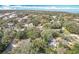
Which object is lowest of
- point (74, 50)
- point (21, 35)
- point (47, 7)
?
point (74, 50)

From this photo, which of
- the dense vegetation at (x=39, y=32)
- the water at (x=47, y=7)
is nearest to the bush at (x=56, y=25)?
the dense vegetation at (x=39, y=32)

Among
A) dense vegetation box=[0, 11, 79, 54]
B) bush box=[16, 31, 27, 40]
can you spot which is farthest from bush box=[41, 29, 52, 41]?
bush box=[16, 31, 27, 40]

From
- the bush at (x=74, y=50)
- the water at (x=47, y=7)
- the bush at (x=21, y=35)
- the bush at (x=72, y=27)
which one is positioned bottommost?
the bush at (x=74, y=50)

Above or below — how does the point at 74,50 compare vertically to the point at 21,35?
below

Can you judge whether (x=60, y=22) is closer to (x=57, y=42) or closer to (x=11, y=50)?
(x=57, y=42)

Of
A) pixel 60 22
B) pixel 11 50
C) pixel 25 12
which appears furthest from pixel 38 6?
pixel 11 50

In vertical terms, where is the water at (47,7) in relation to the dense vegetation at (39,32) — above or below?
above

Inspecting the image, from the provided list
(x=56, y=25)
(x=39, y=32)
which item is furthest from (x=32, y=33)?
(x=56, y=25)

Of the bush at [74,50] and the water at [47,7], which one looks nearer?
the bush at [74,50]

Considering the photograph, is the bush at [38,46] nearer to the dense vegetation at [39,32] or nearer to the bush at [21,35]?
the dense vegetation at [39,32]

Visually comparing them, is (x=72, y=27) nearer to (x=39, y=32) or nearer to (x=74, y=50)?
(x=74, y=50)
